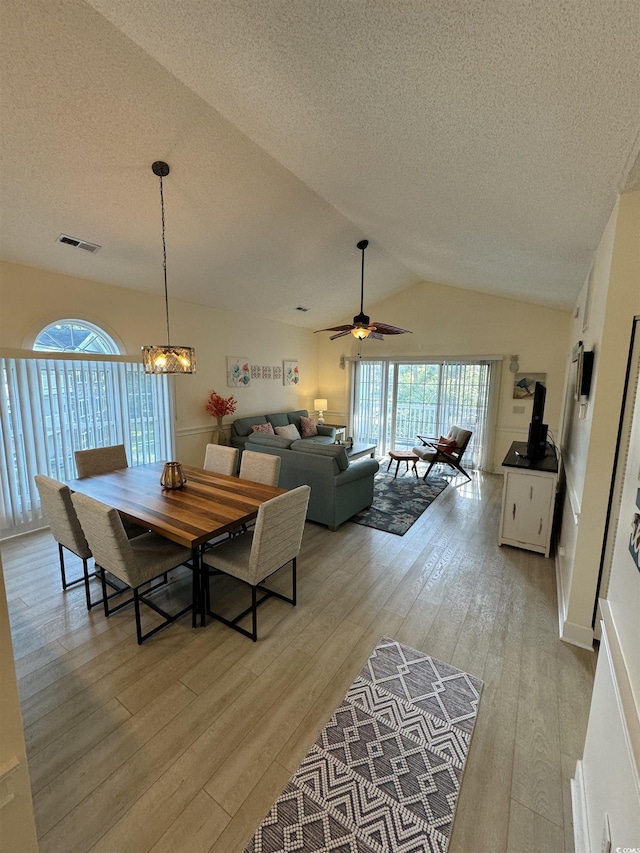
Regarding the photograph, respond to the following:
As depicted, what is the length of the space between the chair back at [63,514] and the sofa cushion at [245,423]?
127 inches

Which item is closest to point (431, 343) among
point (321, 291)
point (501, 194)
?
point (321, 291)

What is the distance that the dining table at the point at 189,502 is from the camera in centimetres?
212

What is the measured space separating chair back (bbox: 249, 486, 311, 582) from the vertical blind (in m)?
2.89

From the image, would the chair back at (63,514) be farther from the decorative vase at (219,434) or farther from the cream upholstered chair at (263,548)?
the decorative vase at (219,434)

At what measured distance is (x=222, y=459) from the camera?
3.43 meters

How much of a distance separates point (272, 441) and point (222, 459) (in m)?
0.84

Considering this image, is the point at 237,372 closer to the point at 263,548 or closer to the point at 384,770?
the point at 263,548

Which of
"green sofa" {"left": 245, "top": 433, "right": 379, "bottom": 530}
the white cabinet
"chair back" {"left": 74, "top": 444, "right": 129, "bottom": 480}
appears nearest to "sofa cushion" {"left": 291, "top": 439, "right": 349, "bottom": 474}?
"green sofa" {"left": 245, "top": 433, "right": 379, "bottom": 530}

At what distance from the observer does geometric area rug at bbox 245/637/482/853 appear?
4.23 ft

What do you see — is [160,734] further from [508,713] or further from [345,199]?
[345,199]

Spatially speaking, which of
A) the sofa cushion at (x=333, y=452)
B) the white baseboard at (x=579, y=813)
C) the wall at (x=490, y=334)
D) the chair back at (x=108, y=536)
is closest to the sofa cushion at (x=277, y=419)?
the wall at (x=490, y=334)

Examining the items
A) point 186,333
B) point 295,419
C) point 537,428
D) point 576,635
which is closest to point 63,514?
point 186,333

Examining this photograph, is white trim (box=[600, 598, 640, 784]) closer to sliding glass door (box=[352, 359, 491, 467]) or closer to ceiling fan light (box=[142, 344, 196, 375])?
ceiling fan light (box=[142, 344, 196, 375])

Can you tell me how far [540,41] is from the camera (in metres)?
1.07
